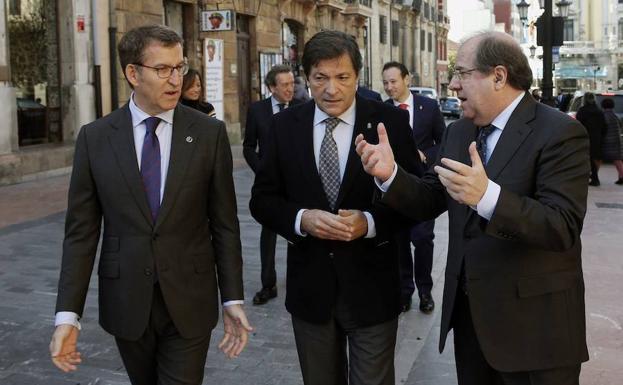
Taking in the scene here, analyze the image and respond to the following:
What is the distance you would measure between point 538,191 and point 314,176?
3.30 feet

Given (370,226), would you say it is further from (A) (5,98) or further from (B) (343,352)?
(A) (5,98)

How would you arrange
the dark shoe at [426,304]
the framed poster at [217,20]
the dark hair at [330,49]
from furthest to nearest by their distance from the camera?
the framed poster at [217,20], the dark shoe at [426,304], the dark hair at [330,49]

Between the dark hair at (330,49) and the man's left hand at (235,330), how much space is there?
3.43 ft

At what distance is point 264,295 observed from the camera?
21.5 feet

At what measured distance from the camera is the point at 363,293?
338 cm

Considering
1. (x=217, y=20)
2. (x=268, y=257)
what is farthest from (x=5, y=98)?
(x=268, y=257)

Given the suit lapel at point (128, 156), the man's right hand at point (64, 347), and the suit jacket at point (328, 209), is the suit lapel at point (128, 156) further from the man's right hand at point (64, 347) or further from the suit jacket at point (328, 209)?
the suit jacket at point (328, 209)

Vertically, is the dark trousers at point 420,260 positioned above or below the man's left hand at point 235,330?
below

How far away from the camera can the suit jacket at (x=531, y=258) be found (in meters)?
2.76

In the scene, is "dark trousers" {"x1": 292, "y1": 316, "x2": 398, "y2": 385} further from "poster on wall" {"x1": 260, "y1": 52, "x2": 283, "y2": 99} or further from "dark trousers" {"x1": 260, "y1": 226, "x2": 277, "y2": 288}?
"poster on wall" {"x1": 260, "y1": 52, "x2": 283, "y2": 99}

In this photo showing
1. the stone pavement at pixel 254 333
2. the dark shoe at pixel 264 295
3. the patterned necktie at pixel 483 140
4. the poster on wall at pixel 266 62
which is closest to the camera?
the patterned necktie at pixel 483 140

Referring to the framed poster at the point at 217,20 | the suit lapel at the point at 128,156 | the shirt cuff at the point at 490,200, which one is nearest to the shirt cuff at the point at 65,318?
the suit lapel at the point at 128,156

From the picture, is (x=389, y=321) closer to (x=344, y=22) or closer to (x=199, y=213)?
(x=199, y=213)

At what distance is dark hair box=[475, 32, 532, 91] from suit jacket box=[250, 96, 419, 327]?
2.36 feet
